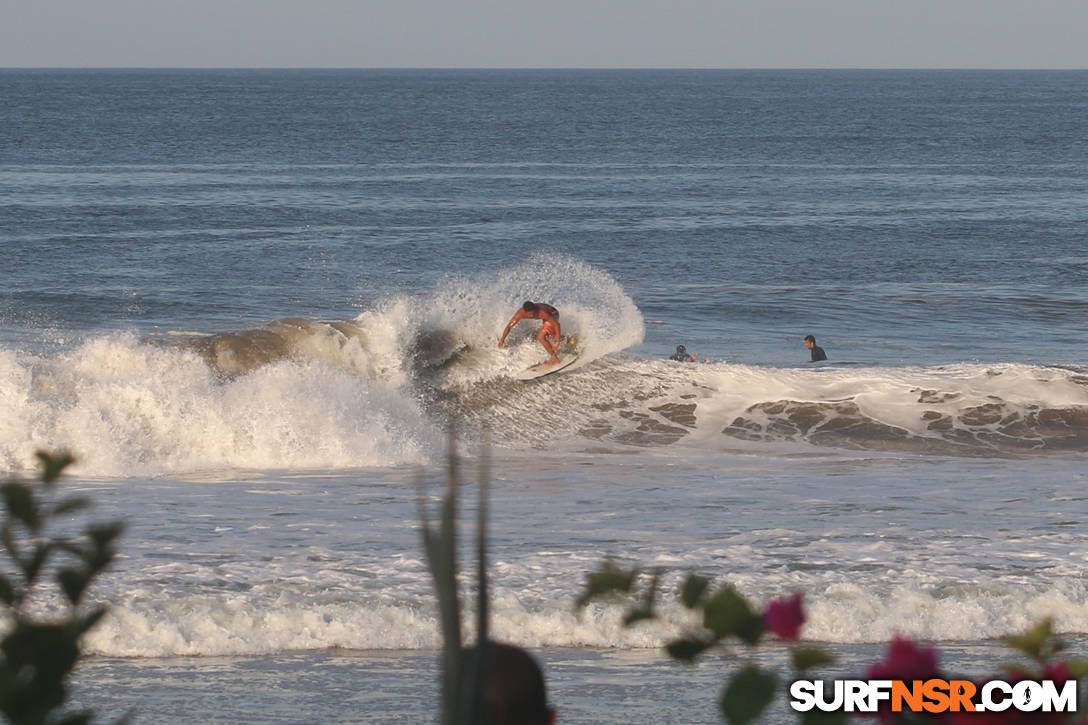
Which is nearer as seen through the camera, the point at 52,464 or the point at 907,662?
the point at 907,662

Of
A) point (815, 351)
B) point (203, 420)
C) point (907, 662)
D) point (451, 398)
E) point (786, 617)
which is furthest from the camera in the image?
point (815, 351)

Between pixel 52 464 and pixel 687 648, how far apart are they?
0.76 meters

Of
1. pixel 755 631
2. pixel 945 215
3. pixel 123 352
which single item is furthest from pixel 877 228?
pixel 755 631

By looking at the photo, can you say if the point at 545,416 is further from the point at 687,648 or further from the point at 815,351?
the point at 687,648

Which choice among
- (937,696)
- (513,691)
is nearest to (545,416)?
(513,691)

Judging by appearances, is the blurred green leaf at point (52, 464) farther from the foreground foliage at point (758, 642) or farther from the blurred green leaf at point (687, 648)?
the blurred green leaf at point (687, 648)

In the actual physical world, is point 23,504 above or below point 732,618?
above

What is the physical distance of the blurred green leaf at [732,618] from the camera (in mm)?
1477

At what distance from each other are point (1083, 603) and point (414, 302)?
12.9m

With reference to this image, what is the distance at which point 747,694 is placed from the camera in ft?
4.74

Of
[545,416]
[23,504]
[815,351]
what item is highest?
[815,351]

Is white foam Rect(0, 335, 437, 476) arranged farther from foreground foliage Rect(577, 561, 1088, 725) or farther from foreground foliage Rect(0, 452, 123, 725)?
foreground foliage Rect(577, 561, 1088, 725)

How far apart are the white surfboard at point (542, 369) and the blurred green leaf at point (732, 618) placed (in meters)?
16.5

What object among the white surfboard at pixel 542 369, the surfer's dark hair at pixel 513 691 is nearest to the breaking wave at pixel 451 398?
the white surfboard at pixel 542 369
